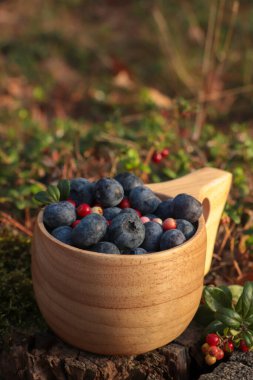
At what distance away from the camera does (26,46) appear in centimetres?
518

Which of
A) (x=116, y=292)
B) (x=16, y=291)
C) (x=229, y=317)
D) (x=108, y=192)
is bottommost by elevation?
(x=16, y=291)

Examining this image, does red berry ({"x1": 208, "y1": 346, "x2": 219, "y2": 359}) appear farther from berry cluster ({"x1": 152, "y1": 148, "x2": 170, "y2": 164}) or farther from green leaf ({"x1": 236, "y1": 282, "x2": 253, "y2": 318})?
berry cluster ({"x1": 152, "y1": 148, "x2": 170, "y2": 164})

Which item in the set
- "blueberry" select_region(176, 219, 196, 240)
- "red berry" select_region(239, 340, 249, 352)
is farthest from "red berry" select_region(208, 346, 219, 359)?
"blueberry" select_region(176, 219, 196, 240)

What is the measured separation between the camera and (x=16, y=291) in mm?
1840

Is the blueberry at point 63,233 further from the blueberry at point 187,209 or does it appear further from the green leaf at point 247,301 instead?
the green leaf at point 247,301

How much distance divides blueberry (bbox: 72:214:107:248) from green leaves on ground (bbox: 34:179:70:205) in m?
0.23

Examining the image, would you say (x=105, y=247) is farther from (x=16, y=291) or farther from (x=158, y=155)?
(x=158, y=155)

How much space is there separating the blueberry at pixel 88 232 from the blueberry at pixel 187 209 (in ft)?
0.85

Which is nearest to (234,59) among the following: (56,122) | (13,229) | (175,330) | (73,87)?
(73,87)

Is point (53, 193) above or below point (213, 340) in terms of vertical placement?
above

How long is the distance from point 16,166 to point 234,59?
320 cm

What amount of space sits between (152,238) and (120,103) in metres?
3.22

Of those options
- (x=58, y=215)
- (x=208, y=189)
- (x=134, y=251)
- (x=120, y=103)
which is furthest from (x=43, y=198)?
(x=120, y=103)

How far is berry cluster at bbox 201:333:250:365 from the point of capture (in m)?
1.58
